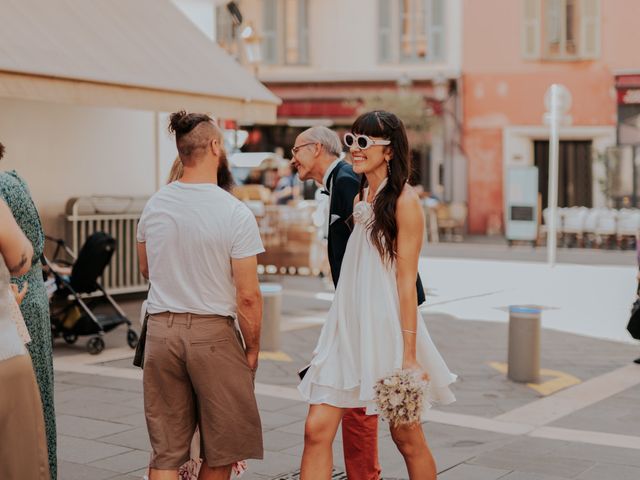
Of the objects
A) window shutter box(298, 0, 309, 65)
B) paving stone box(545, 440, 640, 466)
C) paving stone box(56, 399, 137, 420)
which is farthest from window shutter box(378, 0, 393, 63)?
paving stone box(545, 440, 640, 466)

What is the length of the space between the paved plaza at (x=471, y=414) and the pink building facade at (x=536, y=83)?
20.0 meters

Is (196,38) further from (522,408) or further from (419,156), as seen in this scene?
(419,156)

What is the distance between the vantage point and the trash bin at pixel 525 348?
8266 millimetres

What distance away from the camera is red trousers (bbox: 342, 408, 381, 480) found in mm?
4836

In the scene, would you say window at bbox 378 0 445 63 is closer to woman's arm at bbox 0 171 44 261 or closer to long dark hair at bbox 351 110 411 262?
long dark hair at bbox 351 110 411 262

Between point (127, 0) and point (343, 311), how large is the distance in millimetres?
8650

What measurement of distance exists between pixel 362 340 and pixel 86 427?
2.96 m

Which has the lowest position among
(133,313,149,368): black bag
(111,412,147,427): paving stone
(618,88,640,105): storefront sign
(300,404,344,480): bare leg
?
(111,412,147,427): paving stone

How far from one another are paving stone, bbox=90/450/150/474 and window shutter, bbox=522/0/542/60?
87.1 ft

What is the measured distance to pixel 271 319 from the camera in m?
9.52

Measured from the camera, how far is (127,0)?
12180mm

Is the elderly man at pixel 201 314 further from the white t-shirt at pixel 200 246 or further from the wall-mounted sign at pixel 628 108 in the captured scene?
the wall-mounted sign at pixel 628 108

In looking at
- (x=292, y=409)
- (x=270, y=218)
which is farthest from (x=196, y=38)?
(x=292, y=409)

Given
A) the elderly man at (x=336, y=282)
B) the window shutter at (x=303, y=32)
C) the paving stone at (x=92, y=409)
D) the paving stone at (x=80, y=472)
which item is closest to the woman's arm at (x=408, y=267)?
the elderly man at (x=336, y=282)
